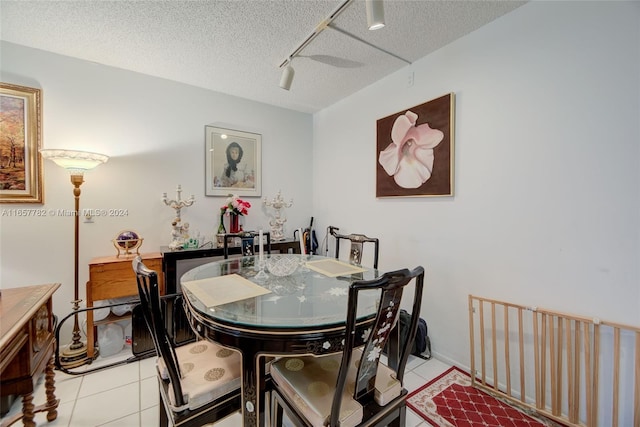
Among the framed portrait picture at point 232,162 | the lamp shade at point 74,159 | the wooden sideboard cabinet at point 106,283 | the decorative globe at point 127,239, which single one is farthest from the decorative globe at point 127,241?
the framed portrait picture at point 232,162

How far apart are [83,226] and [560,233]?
363 cm

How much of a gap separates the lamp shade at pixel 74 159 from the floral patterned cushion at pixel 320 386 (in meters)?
2.18

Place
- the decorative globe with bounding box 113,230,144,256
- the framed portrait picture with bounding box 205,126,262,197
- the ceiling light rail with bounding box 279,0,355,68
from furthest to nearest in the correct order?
the framed portrait picture with bounding box 205,126,262,197
the decorative globe with bounding box 113,230,144,256
the ceiling light rail with bounding box 279,0,355,68

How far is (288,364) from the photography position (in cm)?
127

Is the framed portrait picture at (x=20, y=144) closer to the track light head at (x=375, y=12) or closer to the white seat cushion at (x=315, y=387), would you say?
the white seat cushion at (x=315, y=387)

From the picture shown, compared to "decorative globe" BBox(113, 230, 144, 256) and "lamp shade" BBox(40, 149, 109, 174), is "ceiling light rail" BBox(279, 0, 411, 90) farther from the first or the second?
"decorative globe" BBox(113, 230, 144, 256)

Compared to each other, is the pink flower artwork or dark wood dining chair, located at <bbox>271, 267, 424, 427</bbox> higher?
the pink flower artwork

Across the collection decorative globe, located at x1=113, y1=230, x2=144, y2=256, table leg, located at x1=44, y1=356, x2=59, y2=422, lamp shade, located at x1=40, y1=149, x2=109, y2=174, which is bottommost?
table leg, located at x1=44, y1=356, x2=59, y2=422

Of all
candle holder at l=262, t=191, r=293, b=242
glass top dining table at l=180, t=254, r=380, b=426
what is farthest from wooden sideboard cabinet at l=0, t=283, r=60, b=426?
candle holder at l=262, t=191, r=293, b=242

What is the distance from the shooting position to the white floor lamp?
2058 mm

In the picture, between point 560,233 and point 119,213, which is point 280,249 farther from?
point 560,233

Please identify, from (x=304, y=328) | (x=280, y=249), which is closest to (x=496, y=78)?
(x=304, y=328)

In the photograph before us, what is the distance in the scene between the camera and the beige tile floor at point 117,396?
158 centimetres

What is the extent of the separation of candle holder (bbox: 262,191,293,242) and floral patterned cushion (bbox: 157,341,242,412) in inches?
69.9
